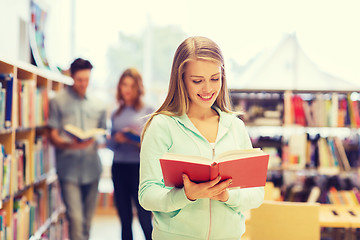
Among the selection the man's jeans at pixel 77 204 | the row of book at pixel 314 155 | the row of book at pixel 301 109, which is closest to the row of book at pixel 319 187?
the row of book at pixel 314 155

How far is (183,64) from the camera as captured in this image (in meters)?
1.52

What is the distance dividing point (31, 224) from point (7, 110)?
96cm

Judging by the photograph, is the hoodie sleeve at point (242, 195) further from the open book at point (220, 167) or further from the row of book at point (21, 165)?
the row of book at point (21, 165)

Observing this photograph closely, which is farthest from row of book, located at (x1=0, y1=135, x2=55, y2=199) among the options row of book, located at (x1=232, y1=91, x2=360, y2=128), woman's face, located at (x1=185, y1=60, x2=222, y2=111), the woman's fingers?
row of book, located at (x1=232, y1=91, x2=360, y2=128)

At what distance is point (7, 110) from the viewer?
2.44 meters

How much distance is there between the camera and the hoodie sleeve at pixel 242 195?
4.80 ft

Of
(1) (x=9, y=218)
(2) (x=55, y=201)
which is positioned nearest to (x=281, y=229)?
(1) (x=9, y=218)

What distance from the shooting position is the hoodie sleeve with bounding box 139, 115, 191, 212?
137 cm

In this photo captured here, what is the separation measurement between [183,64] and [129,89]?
6.57 feet

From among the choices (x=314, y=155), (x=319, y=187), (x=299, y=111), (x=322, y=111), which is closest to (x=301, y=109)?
(x=299, y=111)

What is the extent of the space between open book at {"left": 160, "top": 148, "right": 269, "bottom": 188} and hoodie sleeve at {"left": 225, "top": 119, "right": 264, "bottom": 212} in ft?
0.22

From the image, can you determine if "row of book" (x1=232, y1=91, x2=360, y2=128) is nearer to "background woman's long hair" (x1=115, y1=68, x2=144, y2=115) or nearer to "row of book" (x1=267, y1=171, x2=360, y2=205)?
"row of book" (x1=267, y1=171, x2=360, y2=205)

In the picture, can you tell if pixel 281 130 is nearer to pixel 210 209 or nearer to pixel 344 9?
pixel 344 9

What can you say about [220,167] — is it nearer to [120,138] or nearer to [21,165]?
[21,165]
